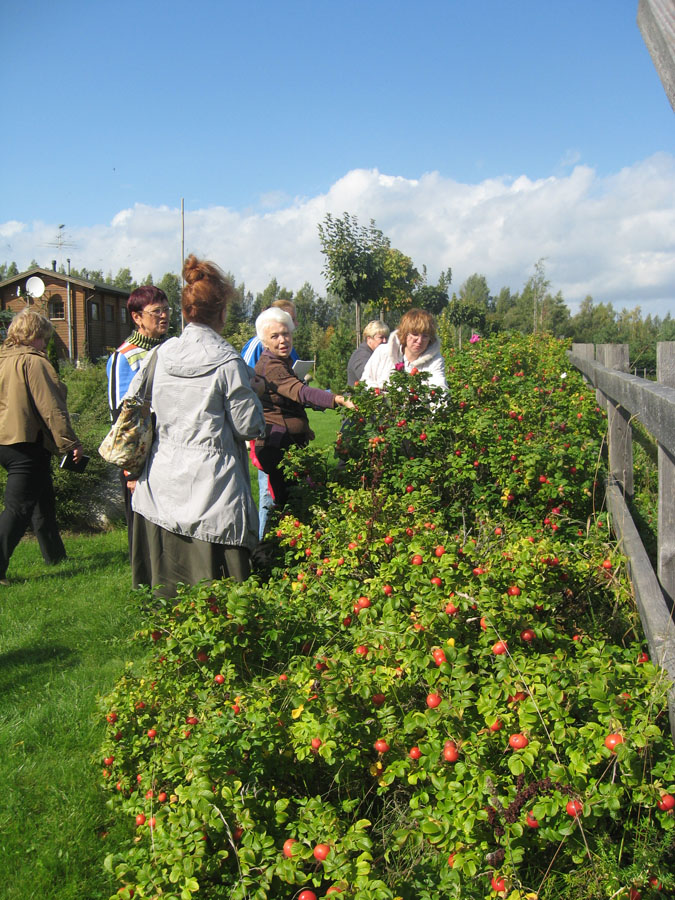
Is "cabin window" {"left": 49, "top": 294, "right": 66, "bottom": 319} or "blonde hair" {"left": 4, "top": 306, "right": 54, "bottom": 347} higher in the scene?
"cabin window" {"left": 49, "top": 294, "right": 66, "bottom": 319}

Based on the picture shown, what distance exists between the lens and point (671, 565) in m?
2.20

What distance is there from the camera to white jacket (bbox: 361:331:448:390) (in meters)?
4.86

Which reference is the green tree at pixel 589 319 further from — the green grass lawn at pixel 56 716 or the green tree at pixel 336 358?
the green grass lawn at pixel 56 716

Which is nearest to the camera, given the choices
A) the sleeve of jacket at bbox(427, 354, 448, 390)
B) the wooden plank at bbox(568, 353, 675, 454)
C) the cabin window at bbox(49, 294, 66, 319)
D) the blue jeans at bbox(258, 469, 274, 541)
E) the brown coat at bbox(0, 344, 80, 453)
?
the wooden plank at bbox(568, 353, 675, 454)

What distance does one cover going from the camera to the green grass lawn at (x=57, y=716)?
2207mm

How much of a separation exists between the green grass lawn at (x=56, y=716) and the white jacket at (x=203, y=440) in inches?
19.6

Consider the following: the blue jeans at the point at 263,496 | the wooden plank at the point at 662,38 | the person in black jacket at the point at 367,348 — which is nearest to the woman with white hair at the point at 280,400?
the blue jeans at the point at 263,496

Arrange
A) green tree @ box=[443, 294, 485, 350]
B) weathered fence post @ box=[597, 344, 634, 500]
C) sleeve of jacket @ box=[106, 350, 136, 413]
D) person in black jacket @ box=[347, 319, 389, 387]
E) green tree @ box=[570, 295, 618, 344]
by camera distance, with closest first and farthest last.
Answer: sleeve of jacket @ box=[106, 350, 136, 413]
weathered fence post @ box=[597, 344, 634, 500]
person in black jacket @ box=[347, 319, 389, 387]
green tree @ box=[443, 294, 485, 350]
green tree @ box=[570, 295, 618, 344]

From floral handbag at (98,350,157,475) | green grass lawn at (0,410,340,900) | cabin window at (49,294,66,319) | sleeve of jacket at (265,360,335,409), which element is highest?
cabin window at (49,294,66,319)

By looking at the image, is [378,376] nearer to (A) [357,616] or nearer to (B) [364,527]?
(B) [364,527]

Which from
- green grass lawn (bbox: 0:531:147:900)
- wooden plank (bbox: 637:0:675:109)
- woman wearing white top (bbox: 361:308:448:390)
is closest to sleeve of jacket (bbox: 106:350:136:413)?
green grass lawn (bbox: 0:531:147:900)

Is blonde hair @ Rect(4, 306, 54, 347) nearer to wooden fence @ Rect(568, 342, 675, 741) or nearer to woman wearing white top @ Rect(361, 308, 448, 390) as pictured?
woman wearing white top @ Rect(361, 308, 448, 390)

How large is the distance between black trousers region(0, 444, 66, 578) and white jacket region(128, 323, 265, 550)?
207 centimetres

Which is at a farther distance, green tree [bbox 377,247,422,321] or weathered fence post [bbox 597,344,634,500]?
green tree [bbox 377,247,422,321]
